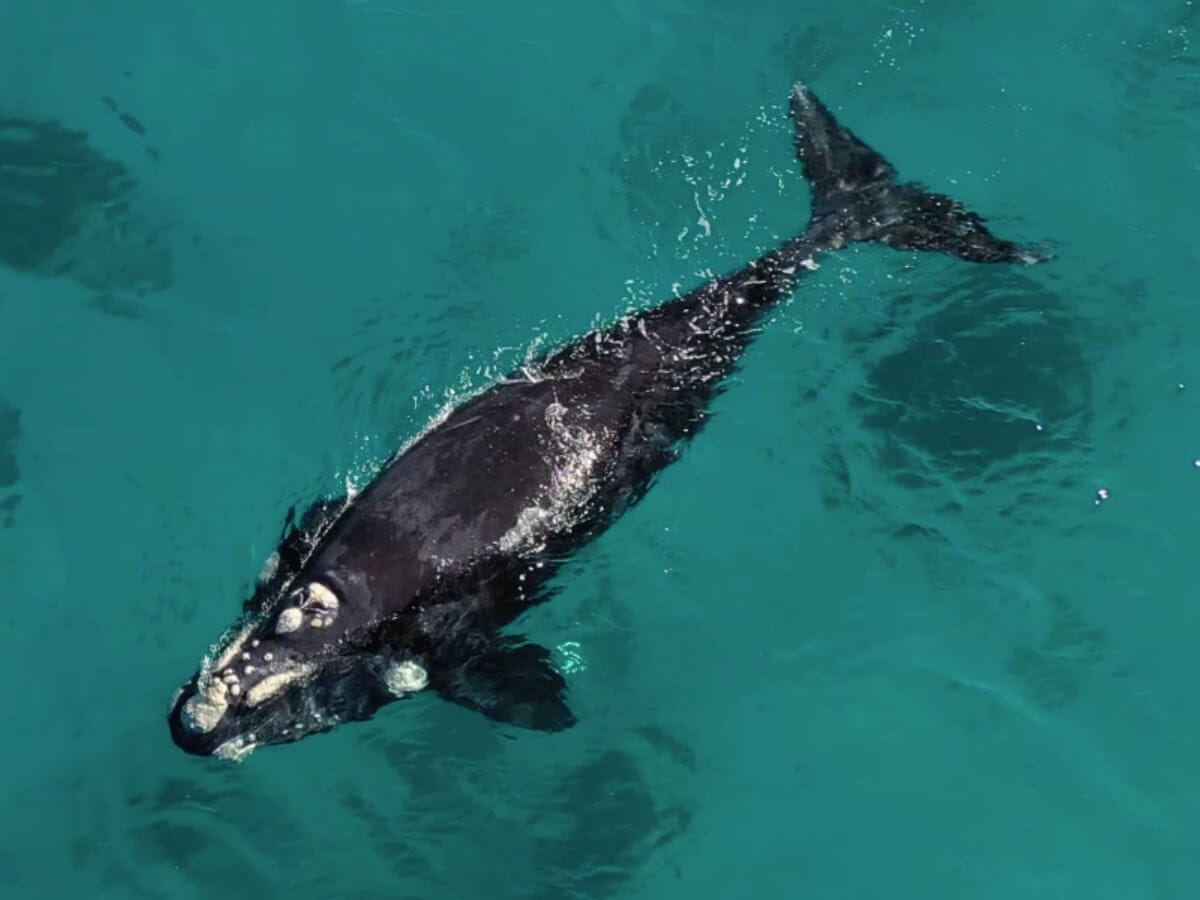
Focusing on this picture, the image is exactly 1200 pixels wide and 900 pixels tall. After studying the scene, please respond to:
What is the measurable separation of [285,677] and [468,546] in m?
2.03

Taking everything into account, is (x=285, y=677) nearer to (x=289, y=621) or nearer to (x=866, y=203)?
(x=289, y=621)

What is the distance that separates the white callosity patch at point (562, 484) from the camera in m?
11.7

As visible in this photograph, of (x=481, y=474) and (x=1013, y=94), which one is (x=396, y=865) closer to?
(x=481, y=474)

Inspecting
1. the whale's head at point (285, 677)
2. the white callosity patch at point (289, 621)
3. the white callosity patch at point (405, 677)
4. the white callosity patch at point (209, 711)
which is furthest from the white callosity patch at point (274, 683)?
the white callosity patch at point (405, 677)

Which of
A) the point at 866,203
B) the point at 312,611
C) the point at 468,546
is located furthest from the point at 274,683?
the point at 866,203

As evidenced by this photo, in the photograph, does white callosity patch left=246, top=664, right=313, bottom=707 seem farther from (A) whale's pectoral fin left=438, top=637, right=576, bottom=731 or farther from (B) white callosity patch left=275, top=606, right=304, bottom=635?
(A) whale's pectoral fin left=438, top=637, right=576, bottom=731

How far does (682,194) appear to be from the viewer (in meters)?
15.1

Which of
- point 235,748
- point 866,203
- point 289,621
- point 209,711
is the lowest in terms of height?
point 235,748

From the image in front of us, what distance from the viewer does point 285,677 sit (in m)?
11.1

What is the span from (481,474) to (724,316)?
11.3 ft

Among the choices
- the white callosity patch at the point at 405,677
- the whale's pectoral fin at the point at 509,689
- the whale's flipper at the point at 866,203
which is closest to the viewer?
the white callosity patch at the point at 405,677

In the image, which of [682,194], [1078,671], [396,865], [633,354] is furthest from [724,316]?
[396,865]

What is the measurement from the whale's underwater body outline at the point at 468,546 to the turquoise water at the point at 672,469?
634 millimetres

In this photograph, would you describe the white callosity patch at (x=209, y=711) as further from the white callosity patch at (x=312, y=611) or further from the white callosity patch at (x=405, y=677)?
the white callosity patch at (x=405, y=677)
